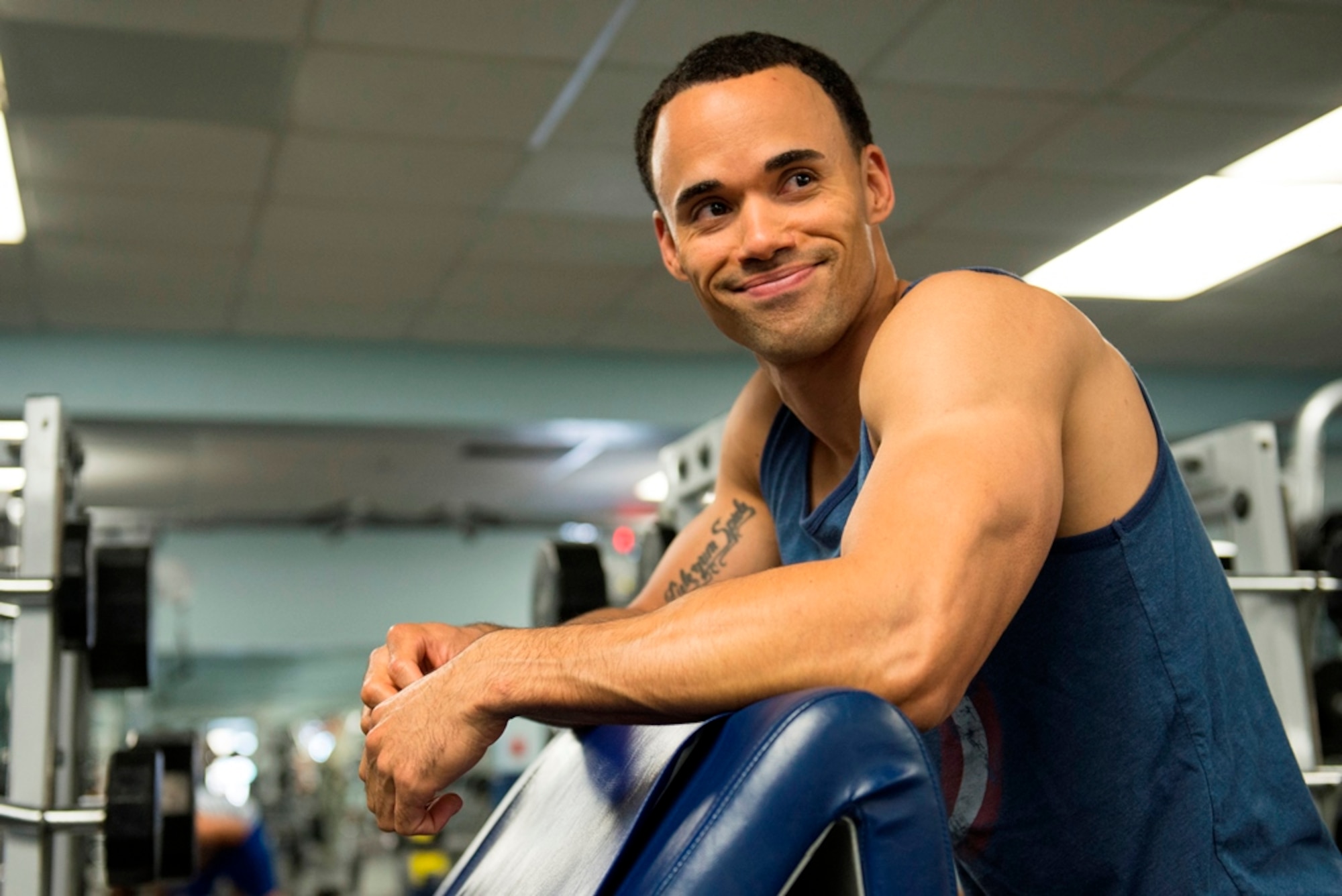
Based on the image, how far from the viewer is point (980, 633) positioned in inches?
32.2

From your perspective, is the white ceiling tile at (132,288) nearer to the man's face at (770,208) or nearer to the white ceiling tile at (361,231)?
the white ceiling tile at (361,231)

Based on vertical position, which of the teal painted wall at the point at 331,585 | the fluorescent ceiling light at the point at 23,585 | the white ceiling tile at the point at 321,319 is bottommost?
the fluorescent ceiling light at the point at 23,585

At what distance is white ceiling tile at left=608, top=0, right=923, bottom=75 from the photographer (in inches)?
119

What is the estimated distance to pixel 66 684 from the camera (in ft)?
7.89

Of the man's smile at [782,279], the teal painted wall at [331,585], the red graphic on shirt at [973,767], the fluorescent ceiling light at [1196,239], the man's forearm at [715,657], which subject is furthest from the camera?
the teal painted wall at [331,585]

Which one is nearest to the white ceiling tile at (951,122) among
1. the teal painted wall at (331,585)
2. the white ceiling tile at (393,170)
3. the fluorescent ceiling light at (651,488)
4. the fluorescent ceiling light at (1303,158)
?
the fluorescent ceiling light at (1303,158)

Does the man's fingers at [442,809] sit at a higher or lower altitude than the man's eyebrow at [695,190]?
lower

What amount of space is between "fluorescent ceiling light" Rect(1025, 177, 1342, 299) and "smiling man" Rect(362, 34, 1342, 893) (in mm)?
2999

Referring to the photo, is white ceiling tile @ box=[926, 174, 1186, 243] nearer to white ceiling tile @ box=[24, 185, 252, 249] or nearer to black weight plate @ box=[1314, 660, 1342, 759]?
black weight plate @ box=[1314, 660, 1342, 759]

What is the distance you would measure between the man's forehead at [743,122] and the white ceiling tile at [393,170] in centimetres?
272

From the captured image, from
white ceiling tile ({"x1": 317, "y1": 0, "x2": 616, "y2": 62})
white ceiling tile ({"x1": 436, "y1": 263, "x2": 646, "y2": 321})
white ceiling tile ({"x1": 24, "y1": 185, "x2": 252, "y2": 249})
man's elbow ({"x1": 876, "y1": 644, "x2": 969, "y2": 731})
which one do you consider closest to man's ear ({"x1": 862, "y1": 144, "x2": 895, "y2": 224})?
man's elbow ({"x1": 876, "y1": 644, "x2": 969, "y2": 731})

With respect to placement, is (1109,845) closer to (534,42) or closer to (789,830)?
(789,830)

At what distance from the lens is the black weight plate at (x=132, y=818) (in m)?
2.29

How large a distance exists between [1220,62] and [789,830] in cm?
328
